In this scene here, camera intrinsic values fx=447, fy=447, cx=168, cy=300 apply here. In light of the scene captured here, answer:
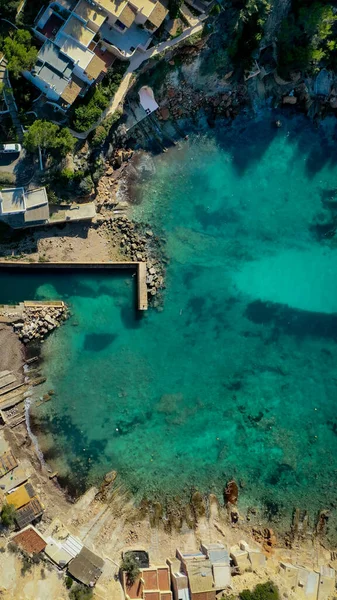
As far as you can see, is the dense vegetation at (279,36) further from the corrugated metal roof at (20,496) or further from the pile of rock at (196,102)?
the corrugated metal roof at (20,496)

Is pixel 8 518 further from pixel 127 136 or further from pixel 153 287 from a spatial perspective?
pixel 127 136

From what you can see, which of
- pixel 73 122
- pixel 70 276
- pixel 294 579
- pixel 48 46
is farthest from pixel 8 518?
pixel 48 46

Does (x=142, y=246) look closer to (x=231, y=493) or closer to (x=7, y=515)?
(x=231, y=493)

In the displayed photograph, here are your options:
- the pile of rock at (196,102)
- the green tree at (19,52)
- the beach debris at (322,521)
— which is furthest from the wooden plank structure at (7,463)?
the pile of rock at (196,102)

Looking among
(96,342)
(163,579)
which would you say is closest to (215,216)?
(96,342)

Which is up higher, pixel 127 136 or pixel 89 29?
pixel 89 29
